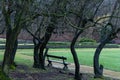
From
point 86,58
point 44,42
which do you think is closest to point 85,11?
point 44,42

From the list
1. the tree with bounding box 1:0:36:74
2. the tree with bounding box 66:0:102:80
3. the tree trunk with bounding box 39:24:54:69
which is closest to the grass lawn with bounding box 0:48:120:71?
the tree trunk with bounding box 39:24:54:69

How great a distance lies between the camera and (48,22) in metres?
13.8

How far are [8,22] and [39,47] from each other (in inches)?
337

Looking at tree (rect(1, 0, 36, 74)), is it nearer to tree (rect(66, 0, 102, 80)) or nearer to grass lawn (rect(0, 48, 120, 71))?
tree (rect(66, 0, 102, 80))

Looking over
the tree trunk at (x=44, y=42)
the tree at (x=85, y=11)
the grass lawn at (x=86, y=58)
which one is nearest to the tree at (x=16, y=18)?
the tree at (x=85, y=11)

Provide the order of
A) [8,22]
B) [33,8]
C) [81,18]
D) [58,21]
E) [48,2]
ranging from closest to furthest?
[8,22], [33,8], [48,2], [81,18], [58,21]

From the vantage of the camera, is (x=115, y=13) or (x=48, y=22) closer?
(x=48, y=22)

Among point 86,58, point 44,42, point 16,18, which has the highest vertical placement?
point 16,18

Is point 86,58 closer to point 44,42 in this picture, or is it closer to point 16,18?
point 44,42

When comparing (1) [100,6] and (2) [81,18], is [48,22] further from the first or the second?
(1) [100,6]

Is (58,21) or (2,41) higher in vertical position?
(58,21)

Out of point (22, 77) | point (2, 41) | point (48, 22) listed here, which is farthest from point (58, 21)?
point (2, 41)

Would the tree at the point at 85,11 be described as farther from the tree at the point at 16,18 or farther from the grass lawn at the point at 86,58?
the grass lawn at the point at 86,58

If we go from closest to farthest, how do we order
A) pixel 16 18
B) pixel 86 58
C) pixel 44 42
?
pixel 16 18, pixel 44 42, pixel 86 58
